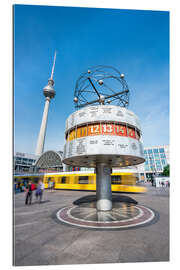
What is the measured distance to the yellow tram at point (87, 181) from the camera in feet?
83.8

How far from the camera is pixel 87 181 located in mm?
29297

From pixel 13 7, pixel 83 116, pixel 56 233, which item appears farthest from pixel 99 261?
pixel 13 7

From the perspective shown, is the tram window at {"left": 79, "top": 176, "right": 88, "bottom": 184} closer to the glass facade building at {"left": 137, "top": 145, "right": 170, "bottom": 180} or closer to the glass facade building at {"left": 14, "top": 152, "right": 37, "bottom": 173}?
the glass facade building at {"left": 14, "top": 152, "right": 37, "bottom": 173}

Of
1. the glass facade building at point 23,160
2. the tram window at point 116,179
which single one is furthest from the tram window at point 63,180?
the glass facade building at point 23,160

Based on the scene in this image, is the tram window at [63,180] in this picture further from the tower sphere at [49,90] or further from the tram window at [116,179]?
the tower sphere at [49,90]

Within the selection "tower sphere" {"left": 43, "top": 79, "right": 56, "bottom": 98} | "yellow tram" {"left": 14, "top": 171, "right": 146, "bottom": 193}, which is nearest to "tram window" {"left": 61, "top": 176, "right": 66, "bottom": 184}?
"yellow tram" {"left": 14, "top": 171, "right": 146, "bottom": 193}

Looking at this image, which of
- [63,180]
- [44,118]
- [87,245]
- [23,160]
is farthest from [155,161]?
[87,245]

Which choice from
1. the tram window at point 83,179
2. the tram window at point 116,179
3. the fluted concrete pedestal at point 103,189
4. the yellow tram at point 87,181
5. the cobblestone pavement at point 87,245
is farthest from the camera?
the tram window at point 83,179

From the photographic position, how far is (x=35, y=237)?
6.64m

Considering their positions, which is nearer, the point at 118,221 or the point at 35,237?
the point at 35,237

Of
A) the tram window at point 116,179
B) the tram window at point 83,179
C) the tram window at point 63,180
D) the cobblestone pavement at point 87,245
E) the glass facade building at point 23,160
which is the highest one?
the cobblestone pavement at point 87,245

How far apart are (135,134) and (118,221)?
6.72m

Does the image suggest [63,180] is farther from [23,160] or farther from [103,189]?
[23,160]
